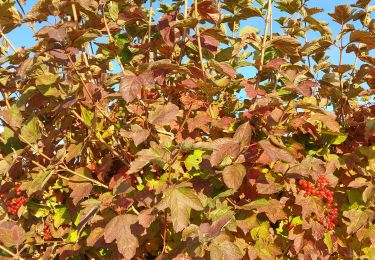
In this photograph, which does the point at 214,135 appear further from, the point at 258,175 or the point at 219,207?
the point at 219,207

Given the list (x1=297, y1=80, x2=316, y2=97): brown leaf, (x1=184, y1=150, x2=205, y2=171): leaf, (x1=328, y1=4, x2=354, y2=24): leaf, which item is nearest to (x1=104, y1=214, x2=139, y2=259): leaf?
(x1=184, y1=150, x2=205, y2=171): leaf

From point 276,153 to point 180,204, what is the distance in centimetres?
42

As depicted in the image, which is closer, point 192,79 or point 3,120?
point 192,79

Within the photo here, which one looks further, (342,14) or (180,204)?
(342,14)

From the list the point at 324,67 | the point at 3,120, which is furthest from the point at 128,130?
the point at 324,67

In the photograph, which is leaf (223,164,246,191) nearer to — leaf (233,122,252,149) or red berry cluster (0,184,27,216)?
leaf (233,122,252,149)

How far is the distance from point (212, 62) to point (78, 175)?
2.70 ft

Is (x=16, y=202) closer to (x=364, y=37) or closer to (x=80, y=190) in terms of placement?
(x=80, y=190)

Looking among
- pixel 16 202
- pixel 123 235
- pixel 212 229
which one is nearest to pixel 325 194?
pixel 212 229

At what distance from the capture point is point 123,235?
1.79 m

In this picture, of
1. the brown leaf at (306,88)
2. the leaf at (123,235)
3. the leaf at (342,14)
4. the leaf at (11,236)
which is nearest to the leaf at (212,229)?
the leaf at (123,235)

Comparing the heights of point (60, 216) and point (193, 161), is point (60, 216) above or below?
below

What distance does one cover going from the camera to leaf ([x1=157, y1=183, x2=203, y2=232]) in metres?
1.59

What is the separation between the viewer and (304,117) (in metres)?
2.13
